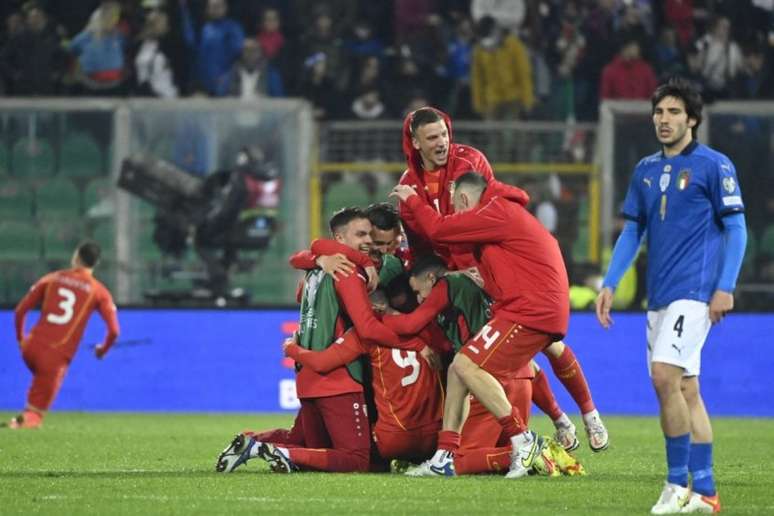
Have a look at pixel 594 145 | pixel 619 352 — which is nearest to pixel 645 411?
pixel 619 352

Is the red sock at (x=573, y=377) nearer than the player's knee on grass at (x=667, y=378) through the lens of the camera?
No

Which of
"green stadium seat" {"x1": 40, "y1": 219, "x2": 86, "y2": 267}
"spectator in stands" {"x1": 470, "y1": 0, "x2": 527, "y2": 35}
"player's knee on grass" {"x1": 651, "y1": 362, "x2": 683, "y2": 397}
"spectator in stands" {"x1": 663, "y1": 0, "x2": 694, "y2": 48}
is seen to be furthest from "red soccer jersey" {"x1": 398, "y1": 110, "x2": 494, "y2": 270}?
"spectator in stands" {"x1": 663, "y1": 0, "x2": 694, "y2": 48}

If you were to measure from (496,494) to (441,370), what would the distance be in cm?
172

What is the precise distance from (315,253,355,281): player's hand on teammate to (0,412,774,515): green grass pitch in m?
1.11

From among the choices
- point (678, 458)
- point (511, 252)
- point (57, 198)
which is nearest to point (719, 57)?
point (57, 198)

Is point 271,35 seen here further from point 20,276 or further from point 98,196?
point 20,276

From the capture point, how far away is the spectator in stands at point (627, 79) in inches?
768

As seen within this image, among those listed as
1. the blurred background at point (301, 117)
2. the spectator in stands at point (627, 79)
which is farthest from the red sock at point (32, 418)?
the spectator in stands at point (627, 79)

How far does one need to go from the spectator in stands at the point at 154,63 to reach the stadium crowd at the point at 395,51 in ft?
0.05

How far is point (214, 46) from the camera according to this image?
2005cm

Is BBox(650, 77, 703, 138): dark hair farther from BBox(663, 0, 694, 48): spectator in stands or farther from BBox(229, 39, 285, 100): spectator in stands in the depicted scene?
BBox(663, 0, 694, 48): spectator in stands

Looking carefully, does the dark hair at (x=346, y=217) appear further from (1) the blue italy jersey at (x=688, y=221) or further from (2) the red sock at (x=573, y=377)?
(1) the blue italy jersey at (x=688, y=221)

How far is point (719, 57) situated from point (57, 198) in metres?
7.92

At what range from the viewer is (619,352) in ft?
55.1
